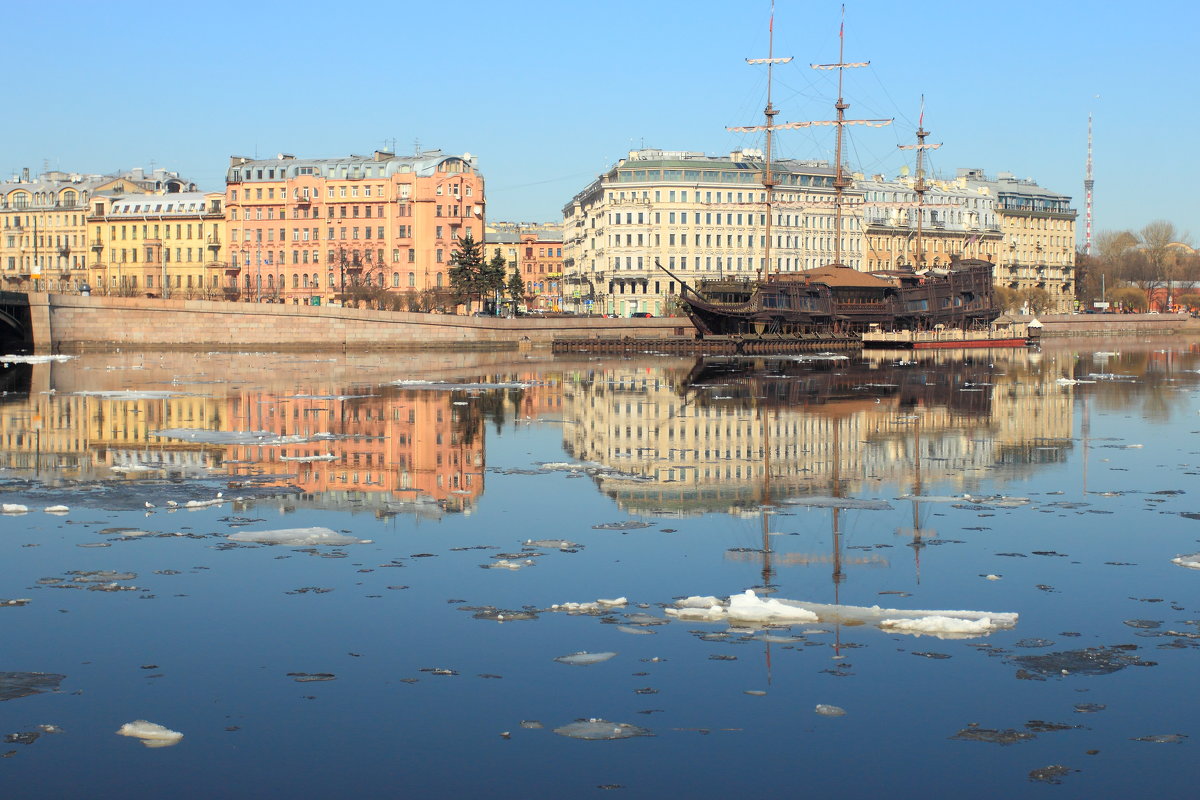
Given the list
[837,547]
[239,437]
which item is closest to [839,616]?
[837,547]

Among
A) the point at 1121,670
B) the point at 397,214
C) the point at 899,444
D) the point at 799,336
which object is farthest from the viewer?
the point at 397,214

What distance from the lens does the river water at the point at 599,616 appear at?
30.0ft

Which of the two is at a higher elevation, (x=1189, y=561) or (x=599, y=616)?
(x=1189, y=561)

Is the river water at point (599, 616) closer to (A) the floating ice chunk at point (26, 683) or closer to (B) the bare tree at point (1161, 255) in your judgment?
(A) the floating ice chunk at point (26, 683)

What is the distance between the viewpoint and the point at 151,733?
31.3 ft

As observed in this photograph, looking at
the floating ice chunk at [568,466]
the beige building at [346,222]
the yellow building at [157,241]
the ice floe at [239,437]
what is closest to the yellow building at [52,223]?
the yellow building at [157,241]

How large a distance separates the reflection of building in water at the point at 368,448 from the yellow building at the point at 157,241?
9016 centimetres

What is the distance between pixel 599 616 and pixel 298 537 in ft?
17.2

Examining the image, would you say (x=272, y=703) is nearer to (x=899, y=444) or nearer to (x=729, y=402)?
(x=899, y=444)

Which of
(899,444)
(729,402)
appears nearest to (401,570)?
(899,444)

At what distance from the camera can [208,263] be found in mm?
125875

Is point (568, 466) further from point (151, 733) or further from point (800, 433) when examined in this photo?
point (151, 733)

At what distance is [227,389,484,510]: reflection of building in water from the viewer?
21239mm

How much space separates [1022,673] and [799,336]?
270 ft
